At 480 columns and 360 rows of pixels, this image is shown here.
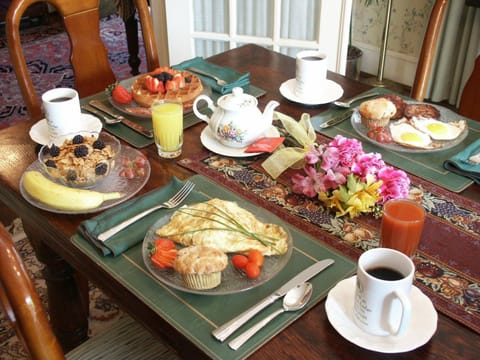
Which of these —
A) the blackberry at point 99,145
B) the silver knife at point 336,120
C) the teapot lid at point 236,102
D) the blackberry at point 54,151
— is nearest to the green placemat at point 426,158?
the silver knife at point 336,120

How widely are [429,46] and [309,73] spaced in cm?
49

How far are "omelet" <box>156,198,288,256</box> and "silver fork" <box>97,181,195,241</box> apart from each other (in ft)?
0.21

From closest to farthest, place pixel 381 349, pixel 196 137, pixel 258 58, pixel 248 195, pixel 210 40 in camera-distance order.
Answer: pixel 381 349 < pixel 248 195 < pixel 196 137 < pixel 258 58 < pixel 210 40

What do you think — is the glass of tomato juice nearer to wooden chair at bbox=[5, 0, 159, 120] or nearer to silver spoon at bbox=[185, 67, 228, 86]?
silver spoon at bbox=[185, 67, 228, 86]

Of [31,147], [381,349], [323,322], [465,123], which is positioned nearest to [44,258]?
[31,147]

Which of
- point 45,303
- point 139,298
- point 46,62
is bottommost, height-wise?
point 45,303

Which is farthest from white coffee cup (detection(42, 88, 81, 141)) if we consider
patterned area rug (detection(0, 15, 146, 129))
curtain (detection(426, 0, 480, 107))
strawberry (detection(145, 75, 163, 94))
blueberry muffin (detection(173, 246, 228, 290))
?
curtain (detection(426, 0, 480, 107))

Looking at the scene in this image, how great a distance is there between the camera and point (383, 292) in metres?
0.82

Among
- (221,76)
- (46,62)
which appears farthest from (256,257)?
(46,62)

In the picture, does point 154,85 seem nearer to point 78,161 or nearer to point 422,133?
point 78,161

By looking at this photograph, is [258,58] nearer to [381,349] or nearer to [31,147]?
[31,147]

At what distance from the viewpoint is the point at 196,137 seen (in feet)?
4.85

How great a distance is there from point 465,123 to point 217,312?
2.95 ft

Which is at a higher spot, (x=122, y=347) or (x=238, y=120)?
(x=238, y=120)
